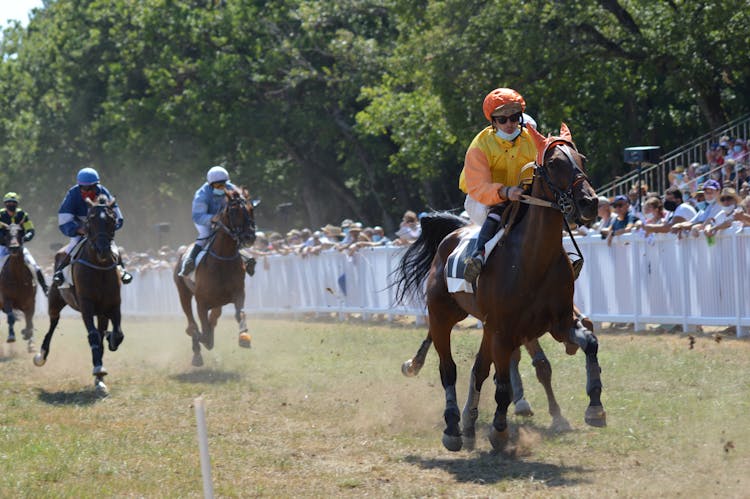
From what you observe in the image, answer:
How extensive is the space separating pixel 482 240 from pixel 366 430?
2.49 metres

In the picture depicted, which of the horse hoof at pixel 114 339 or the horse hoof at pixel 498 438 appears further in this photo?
the horse hoof at pixel 114 339

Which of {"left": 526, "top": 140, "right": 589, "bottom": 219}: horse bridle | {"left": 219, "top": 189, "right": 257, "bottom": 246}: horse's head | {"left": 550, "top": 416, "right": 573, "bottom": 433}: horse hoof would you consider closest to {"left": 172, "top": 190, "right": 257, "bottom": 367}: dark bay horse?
{"left": 219, "top": 189, "right": 257, "bottom": 246}: horse's head

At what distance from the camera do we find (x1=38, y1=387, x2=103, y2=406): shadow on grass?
13.4 meters

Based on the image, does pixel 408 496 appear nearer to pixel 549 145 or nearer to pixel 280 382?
pixel 549 145

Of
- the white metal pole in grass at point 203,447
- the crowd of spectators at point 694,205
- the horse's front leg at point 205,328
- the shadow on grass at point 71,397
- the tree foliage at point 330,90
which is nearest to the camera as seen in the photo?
the white metal pole in grass at point 203,447

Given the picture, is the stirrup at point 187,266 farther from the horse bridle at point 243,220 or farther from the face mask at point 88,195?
the face mask at point 88,195

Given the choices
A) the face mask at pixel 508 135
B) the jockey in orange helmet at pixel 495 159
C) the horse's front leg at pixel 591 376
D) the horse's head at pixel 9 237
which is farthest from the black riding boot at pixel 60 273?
the horse's front leg at pixel 591 376

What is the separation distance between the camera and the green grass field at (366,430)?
7996mm

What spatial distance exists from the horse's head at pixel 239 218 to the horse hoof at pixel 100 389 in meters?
3.03

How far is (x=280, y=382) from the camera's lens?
14.2 meters

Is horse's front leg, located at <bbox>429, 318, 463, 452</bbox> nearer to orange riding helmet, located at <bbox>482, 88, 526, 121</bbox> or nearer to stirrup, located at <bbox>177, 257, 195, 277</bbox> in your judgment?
orange riding helmet, located at <bbox>482, 88, 526, 121</bbox>

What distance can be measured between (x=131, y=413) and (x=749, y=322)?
24.4ft

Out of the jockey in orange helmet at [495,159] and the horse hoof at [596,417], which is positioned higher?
the jockey in orange helmet at [495,159]

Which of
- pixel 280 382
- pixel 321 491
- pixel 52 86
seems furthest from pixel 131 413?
pixel 52 86
